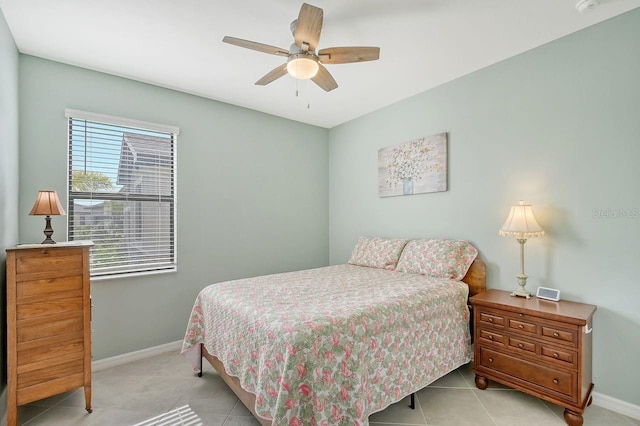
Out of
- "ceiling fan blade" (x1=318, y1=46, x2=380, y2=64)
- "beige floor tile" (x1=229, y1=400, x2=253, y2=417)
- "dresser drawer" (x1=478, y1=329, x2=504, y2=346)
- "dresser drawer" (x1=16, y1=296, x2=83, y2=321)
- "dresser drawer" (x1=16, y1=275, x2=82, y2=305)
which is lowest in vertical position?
"beige floor tile" (x1=229, y1=400, x2=253, y2=417)

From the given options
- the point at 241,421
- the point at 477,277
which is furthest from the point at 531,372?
the point at 241,421

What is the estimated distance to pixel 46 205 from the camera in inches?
83.8

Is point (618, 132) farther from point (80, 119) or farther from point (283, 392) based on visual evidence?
point (80, 119)

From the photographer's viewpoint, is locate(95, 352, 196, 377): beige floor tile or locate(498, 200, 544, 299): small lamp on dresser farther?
locate(95, 352, 196, 377): beige floor tile

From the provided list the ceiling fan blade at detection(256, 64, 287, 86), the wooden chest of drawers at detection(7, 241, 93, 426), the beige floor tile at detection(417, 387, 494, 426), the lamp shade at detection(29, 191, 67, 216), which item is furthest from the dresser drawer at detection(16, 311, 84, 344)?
the beige floor tile at detection(417, 387, 494, 426)

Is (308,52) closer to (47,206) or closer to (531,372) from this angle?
(47,206)

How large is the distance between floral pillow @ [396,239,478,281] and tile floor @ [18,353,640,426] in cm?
88

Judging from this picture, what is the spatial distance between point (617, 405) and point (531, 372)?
60cm

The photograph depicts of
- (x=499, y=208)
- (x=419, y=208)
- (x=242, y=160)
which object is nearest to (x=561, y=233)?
(x=499, y=208)

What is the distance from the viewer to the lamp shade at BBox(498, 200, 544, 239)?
93.3 inches

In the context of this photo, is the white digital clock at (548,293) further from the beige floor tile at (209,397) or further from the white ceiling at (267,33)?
the beige floor tile at (209,397)

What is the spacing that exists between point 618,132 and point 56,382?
4189 millimetres

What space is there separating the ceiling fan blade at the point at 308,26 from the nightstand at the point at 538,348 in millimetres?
2239

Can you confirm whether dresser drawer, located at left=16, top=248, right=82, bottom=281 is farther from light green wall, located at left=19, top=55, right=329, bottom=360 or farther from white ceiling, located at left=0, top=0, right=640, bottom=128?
white ceiling, located at left=0, top=0, right=640, bottom=128
